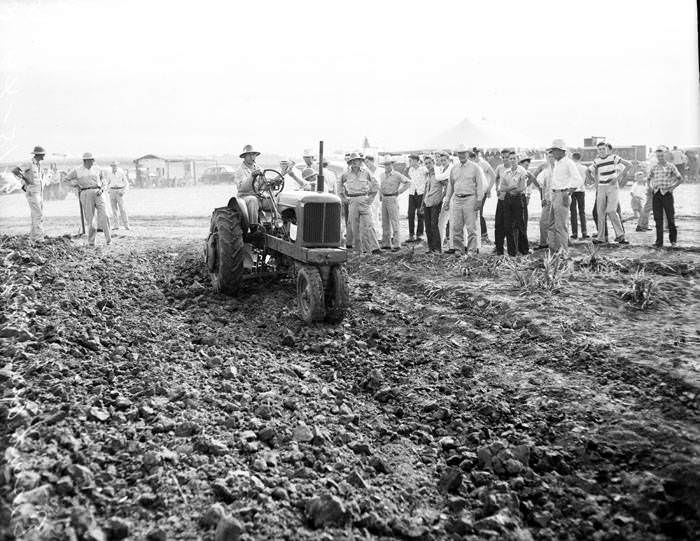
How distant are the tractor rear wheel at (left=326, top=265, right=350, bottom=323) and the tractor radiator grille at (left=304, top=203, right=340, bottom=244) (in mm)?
338

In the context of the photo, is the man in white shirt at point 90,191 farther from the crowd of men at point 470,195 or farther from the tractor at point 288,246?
the tractor at point 288,246

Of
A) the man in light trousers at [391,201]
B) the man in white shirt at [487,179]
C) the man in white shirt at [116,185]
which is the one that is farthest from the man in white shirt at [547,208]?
the man in white shirt at [116,185]

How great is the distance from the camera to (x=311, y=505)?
10.3 feet

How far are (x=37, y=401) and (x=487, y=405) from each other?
2.98m

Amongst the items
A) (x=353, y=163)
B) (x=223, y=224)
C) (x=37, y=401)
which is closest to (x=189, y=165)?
(x=353, y=163)

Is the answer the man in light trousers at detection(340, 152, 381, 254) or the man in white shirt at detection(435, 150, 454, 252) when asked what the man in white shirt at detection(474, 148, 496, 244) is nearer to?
the man in white shirt at detection(435, 150, 454, 252)

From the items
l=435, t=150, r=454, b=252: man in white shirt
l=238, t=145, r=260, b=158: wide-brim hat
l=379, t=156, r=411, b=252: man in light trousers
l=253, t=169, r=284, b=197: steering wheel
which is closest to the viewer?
l=253, t=169, r=284, b=197: steering wheel

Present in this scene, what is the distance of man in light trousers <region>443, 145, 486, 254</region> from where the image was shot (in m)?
9.94

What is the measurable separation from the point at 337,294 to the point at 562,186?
191 inches

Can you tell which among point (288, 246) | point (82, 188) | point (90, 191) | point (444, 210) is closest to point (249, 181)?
point (288, 246)

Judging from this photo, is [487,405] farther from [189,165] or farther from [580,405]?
[189,165]

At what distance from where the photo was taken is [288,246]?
6699 millimetres

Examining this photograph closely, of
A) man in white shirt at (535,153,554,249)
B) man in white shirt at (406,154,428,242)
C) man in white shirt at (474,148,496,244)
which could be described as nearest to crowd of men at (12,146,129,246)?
man in white shirt at (406,154,428,242)

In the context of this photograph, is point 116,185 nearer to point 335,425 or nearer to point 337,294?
point 337,294
